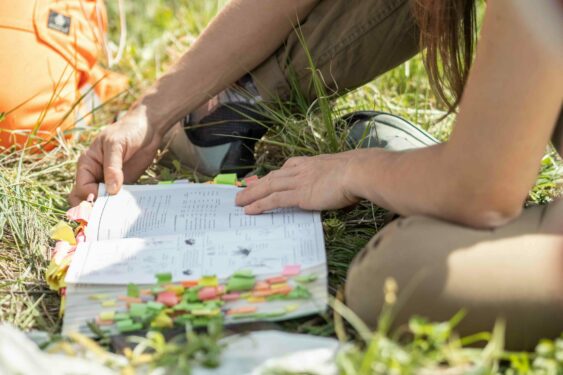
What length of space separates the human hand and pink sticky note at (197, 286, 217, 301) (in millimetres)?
438

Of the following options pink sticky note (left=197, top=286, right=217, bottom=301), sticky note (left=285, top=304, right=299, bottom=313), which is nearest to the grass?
sticky note (left=285, top=304, right=299, bottom=313)

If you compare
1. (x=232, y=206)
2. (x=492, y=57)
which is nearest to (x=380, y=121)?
(x=232, y=206)

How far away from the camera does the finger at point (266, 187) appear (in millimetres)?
1599

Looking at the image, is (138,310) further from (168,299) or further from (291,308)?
(291,308)

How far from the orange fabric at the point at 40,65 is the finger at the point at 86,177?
8.7 inches

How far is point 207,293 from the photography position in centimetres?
136

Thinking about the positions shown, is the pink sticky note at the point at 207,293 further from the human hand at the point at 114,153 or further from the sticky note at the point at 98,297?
the human hand at the point at 114,153

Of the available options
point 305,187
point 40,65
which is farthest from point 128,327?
point 40,65

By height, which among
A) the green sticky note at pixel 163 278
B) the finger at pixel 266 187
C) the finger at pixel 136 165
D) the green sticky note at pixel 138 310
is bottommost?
the green sticky note at pixel 138 310

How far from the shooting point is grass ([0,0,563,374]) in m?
1.13

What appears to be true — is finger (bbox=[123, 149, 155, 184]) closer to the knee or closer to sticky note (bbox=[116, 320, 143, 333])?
sticky note (bbox=[116, 320, 143, 333])

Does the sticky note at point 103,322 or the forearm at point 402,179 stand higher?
the forearm at point 402,179

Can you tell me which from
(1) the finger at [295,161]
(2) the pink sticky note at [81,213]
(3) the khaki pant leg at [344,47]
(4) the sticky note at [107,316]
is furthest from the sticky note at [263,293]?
(3) the khaki pant leg at [344,47]

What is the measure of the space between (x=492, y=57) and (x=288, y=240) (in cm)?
51
